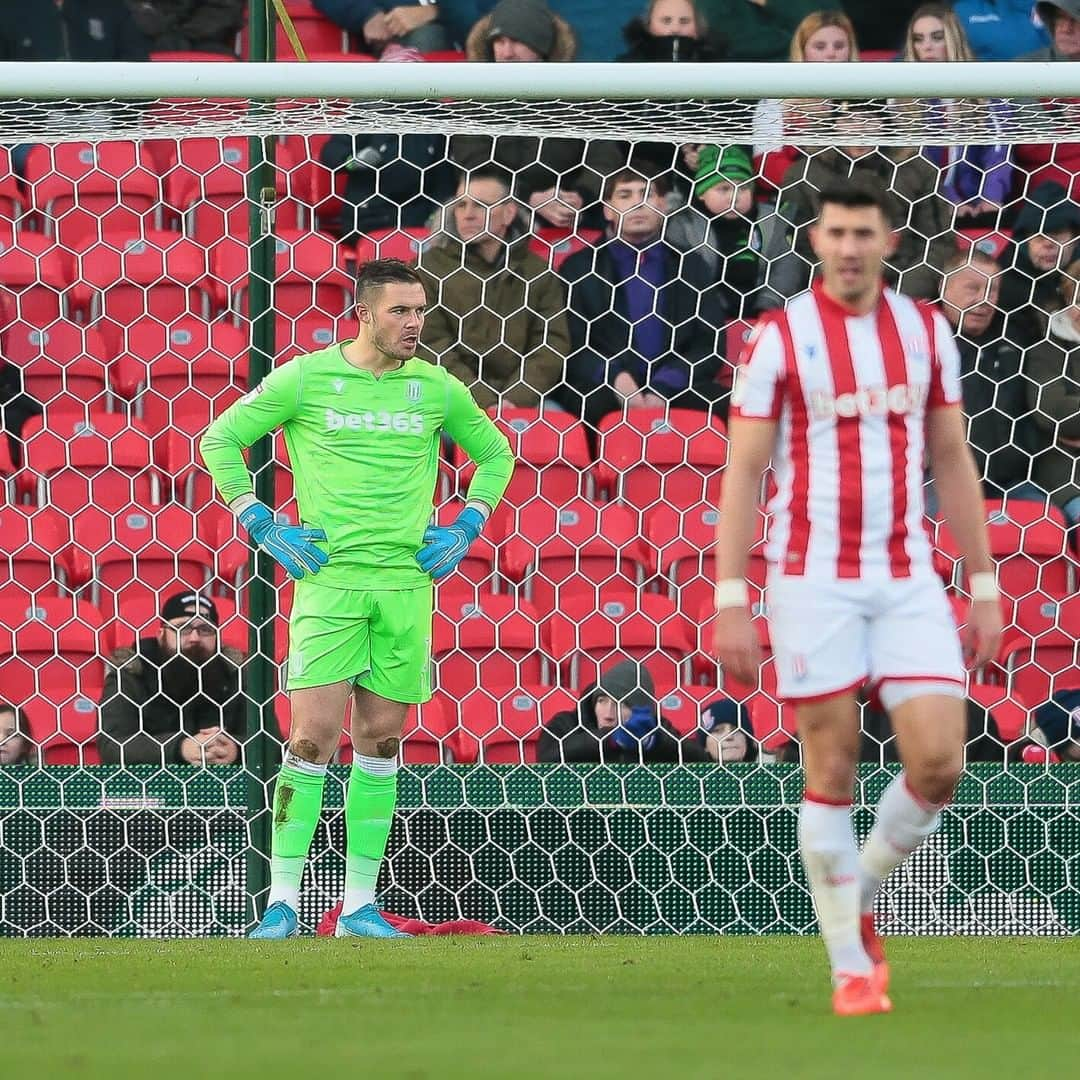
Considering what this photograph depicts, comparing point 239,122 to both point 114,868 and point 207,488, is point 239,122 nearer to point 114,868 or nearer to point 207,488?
point 207,488

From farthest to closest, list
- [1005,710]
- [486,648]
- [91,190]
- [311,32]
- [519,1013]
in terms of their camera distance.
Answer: [311,32] < [91,190] < [486,648] < [1005,710] < [519,1013]

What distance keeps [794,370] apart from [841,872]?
1.00m

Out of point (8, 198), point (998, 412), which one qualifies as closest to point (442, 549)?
point (998, 412)

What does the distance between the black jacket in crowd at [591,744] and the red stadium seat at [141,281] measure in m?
2.41

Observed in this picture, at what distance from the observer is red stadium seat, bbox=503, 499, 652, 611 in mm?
7648

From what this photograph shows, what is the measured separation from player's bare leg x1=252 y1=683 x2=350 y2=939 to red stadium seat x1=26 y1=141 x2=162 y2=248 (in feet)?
10.6

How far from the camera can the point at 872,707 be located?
724 cm

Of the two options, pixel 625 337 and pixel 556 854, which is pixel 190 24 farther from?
pixel 556 854

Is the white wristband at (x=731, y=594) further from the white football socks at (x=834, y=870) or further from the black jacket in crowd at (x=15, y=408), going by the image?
the black jacket in crowd at (x=15, y=408)

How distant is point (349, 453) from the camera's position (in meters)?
6.05

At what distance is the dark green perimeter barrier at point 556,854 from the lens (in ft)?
21.7

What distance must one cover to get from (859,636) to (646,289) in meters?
3.91

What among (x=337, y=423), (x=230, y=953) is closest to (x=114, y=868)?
(x=230, y=953)

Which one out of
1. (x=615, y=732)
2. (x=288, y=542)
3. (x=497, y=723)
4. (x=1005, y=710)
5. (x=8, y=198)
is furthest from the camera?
(x=8, y=198)
